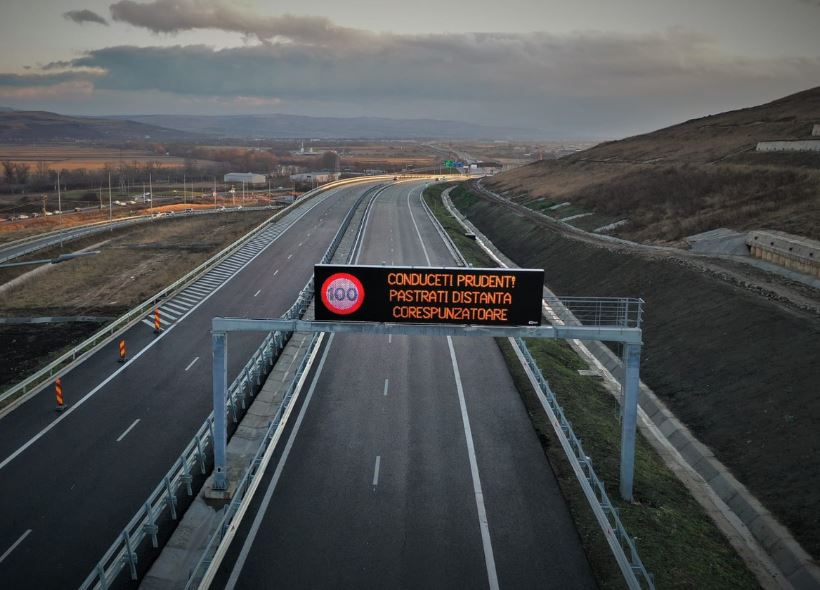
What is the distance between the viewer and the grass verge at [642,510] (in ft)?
52.9

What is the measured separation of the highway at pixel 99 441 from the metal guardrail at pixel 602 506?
12542 millimetres

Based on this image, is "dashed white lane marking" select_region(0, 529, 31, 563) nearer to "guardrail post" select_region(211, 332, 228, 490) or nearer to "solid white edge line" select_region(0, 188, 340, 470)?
"solid white edge line" select_region(0, 188, 340, 470)

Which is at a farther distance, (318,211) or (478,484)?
(318,211)

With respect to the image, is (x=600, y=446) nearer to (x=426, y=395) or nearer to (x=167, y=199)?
(x=426, y=395)

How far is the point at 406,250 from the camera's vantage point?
58.7m

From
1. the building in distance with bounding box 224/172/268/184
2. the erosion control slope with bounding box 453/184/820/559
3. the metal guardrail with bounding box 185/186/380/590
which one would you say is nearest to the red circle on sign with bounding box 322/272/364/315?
the metal guardrail with bounding box 185/186/380/590

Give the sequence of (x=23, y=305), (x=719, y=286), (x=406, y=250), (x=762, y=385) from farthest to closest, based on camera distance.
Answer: (x=406, y=250) → (x=23, y=305) → (x=719, y=286) → (x=762, y=385)

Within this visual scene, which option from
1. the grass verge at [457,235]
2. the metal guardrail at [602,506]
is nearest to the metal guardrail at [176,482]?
the metal guardrail at [602,506]

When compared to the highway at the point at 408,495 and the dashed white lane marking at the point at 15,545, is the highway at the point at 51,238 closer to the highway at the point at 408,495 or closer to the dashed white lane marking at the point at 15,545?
the highway at the point at 408,495

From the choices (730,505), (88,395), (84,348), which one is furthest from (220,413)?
(84,348)

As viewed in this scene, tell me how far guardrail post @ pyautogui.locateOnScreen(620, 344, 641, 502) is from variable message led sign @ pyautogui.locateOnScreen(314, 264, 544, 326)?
3.23 metres

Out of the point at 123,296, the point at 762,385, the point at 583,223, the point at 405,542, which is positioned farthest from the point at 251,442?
the point at 583,223

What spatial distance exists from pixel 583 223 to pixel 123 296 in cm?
4335

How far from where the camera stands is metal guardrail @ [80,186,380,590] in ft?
48.5
